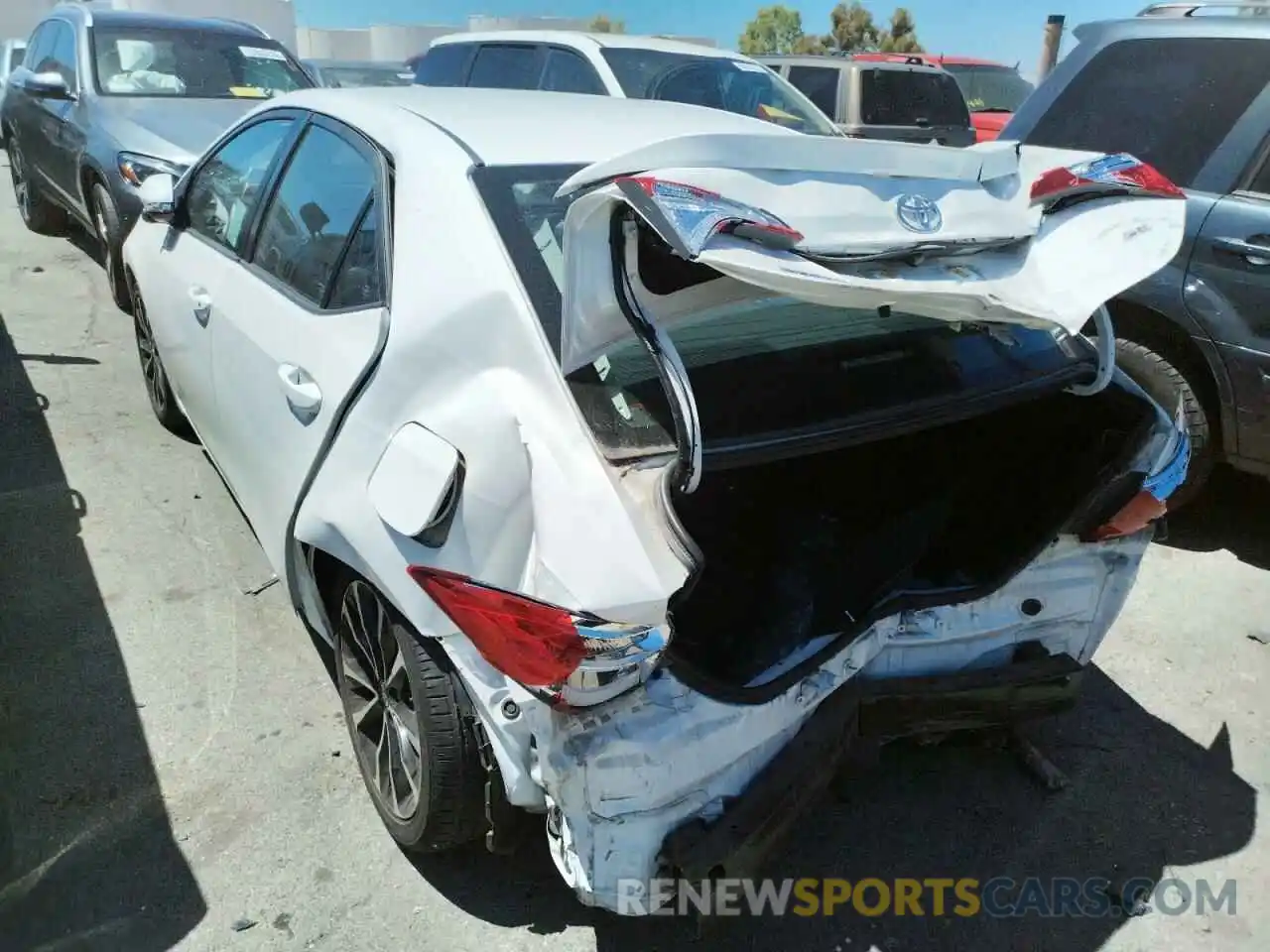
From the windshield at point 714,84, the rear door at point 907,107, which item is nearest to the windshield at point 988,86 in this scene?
the rear door at point 907,107

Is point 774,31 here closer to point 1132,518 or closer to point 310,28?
point 310,28

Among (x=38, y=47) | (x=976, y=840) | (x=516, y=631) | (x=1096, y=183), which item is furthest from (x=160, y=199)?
(x=38, y=47)

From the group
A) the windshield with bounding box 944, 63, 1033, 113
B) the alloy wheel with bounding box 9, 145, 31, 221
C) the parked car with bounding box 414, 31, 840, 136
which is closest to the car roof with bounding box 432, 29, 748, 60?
the parked car with bounding box 414, 31, 840, 136

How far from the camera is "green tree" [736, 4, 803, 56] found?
42000mm

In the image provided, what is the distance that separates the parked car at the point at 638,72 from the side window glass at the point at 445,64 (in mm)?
134

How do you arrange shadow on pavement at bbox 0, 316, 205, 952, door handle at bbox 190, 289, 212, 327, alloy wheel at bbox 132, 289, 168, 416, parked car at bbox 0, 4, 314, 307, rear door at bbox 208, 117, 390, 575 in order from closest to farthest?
1. shadow on pavement at bbox 0, 316, 205, 952
2. rear door at bbox 208, 117, 390, 575
3. door handle at bbox 190, 289, 212, 327
4. alloy wheel at bbox 132, 289, 168, 416
5. parked car at bbox 0, 4, 314, 307

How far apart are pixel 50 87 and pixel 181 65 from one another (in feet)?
2.67

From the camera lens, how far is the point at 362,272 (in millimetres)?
2432

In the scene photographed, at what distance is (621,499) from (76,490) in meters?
3.27

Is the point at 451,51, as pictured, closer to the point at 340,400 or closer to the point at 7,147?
the point at 7,147

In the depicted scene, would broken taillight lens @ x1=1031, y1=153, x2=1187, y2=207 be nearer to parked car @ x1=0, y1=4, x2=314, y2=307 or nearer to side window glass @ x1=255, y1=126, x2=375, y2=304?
side window glass @ x1=255, y1=126, x2=375, y2=304

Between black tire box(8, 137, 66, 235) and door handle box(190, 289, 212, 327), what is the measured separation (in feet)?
20.1

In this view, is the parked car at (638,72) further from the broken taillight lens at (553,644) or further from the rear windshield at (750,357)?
the broken taillight lens at (553,644)

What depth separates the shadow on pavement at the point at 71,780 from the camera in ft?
7.40
